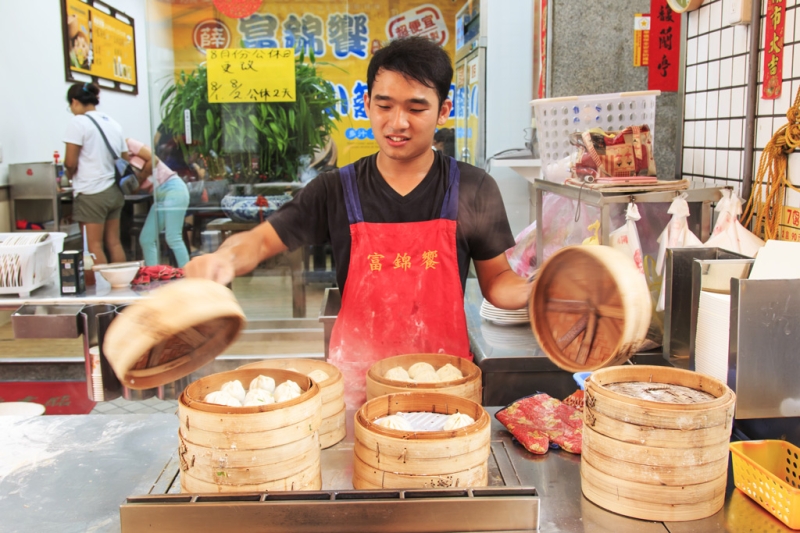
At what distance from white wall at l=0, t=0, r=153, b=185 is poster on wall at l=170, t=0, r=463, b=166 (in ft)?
5.39

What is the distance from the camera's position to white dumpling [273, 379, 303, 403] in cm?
148

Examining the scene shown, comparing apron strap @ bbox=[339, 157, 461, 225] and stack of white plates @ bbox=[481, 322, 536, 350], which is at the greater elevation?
apron strap @ bbox=[339, 157, 461, 225]

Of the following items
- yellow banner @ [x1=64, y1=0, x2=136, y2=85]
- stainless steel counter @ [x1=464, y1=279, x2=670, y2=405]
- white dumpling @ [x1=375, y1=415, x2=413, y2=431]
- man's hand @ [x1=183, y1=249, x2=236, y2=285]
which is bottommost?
stainless steel counter @ [x1=464, y1=279, x2=670, y2=405]

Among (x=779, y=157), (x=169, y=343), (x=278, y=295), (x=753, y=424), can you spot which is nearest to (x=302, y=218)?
(x=169, y=343)

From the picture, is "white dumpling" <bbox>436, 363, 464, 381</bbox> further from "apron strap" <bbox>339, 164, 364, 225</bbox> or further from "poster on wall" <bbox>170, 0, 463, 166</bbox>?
"poster on wall" <bbox>170, 0, 463, 166</bbox>

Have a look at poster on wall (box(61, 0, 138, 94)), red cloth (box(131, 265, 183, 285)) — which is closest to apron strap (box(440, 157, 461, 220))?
red cloth (box(131, 265, 183, 285))

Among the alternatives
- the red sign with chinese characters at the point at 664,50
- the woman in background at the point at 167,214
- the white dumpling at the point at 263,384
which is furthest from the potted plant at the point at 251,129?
the white dumpling at the point at 263,384

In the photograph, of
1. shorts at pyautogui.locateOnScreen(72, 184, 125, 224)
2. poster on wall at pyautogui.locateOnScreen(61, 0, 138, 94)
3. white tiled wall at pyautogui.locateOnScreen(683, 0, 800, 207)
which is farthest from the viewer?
poster on wall at pyautogui.locateOnScreen(61, 0, 138, 94)

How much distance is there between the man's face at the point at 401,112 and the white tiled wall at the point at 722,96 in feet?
4.13

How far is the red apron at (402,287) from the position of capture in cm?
222

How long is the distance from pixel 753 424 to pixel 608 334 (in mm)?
679

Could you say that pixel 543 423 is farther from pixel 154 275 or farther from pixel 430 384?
pixel 154 275

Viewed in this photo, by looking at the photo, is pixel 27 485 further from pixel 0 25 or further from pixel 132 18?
pixel 132 18

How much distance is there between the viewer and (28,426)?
193 centimetres
